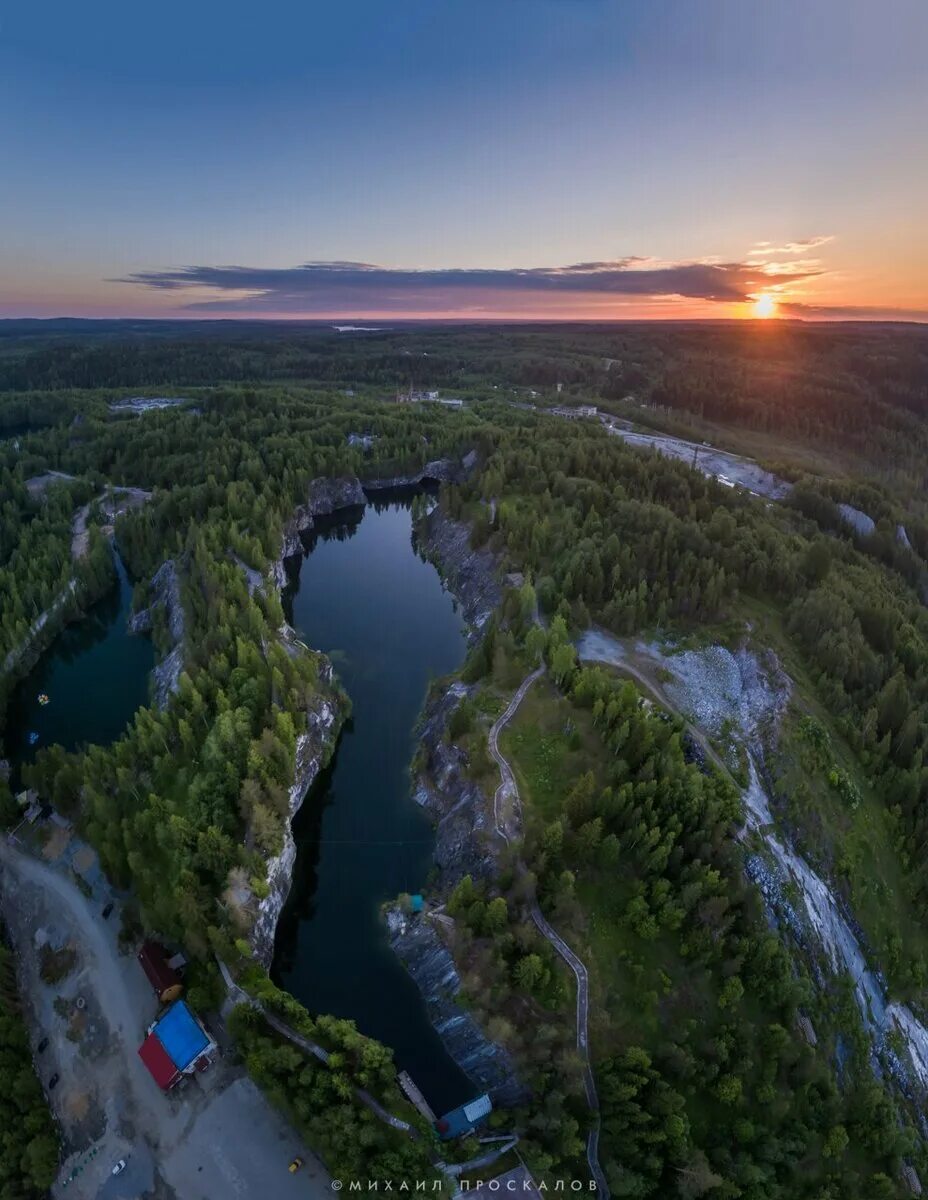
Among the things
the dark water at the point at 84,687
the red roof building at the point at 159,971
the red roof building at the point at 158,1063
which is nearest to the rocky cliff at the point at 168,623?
the dark water at the point at 84,687

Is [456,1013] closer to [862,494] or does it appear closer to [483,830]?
[483,830]

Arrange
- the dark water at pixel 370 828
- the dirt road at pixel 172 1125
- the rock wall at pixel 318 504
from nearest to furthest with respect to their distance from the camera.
Answer: the dirt road at pixel 172 1125, the dark water at pixel 370 828, the rock wall at pixel 318 504

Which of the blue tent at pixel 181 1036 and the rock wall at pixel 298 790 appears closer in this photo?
the blue tent at pixel 181 1036

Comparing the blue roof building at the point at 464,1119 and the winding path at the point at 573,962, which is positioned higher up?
the winding path at the point at 573,962

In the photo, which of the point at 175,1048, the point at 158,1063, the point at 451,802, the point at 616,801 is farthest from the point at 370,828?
the point at 616,801

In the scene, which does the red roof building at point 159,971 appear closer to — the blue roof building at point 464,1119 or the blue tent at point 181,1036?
the blue tent at point 181,1036

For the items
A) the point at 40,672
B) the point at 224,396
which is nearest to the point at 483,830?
the point at 40,672

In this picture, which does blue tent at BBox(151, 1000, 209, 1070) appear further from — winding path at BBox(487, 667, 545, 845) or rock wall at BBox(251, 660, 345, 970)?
winding path at BBox(487, 667, 545, 845)
